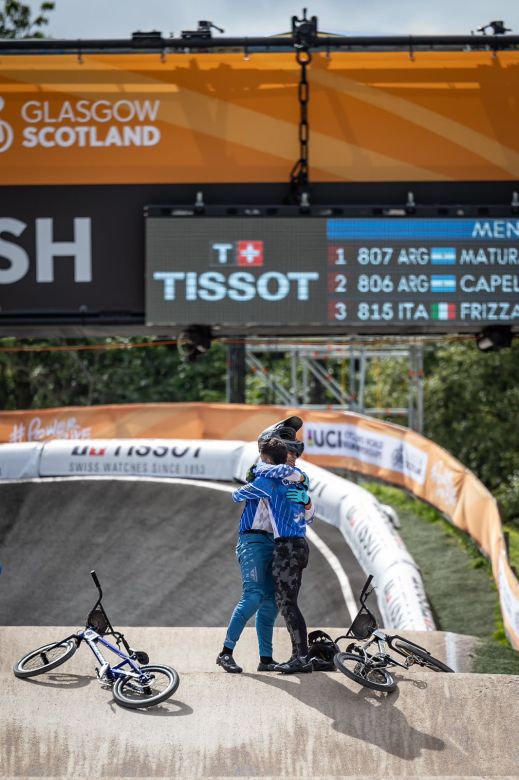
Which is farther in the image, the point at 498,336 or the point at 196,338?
the point at 196,338

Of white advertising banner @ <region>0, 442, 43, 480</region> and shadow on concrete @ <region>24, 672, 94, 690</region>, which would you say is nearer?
shadow on concrete @ <region>24, 672, 94, 690</region>

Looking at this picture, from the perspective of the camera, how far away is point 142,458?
22844 mm

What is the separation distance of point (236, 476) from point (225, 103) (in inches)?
441

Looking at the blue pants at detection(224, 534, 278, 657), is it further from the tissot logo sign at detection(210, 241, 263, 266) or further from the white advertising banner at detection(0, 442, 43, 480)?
the white advertising banner at detection(0, 442, 43, 480)

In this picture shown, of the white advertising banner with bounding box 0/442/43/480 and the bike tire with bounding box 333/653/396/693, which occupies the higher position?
the bike tire with bounding box 333/653/396/693

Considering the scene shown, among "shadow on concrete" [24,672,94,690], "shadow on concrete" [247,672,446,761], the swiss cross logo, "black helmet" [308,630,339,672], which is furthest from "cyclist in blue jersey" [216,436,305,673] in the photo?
the swiss cross logo

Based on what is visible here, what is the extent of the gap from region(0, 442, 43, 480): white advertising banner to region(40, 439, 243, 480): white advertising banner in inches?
7.5

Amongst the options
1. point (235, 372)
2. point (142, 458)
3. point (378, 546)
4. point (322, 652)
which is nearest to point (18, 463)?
point (142, 458)

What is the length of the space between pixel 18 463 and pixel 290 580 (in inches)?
665

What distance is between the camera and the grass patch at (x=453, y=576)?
14539 millimetres

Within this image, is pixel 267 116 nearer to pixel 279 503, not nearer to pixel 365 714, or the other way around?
pixel 279 503

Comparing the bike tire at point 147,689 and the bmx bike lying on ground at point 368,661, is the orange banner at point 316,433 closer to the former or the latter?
the bmx bike lying on ground at point 368,661

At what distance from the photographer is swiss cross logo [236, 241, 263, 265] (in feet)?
35.0

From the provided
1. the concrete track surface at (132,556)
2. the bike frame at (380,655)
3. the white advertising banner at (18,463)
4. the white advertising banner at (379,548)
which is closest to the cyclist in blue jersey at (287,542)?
the bike frame at (380,655)
